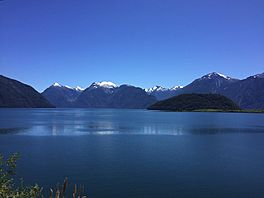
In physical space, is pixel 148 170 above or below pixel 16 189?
below

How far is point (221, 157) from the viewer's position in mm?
67625

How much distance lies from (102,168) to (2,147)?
37503mm

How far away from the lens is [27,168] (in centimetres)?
5269

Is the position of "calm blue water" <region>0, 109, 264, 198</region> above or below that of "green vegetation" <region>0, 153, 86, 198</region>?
below

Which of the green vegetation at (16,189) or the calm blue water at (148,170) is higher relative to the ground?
the green vegetation at (16,189)

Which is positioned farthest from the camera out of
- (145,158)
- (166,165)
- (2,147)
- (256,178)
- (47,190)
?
(2,147)

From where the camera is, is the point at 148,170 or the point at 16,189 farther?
the point at 148,170

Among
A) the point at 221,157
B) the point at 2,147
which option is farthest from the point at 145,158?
the point at 2,147

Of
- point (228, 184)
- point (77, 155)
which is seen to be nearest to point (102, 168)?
point (77, 155)

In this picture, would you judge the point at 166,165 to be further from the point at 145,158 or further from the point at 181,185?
the point at 181,185

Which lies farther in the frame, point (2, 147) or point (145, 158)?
point (2, 147)

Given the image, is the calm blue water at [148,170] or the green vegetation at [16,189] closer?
the green vegetation at [16,189]

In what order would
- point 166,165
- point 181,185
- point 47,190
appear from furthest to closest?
point 166,165 < point 181,185 < point 47,190

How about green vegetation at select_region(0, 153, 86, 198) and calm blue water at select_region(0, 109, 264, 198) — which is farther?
calm blue water at select_region(0, 109, 264, 198)
